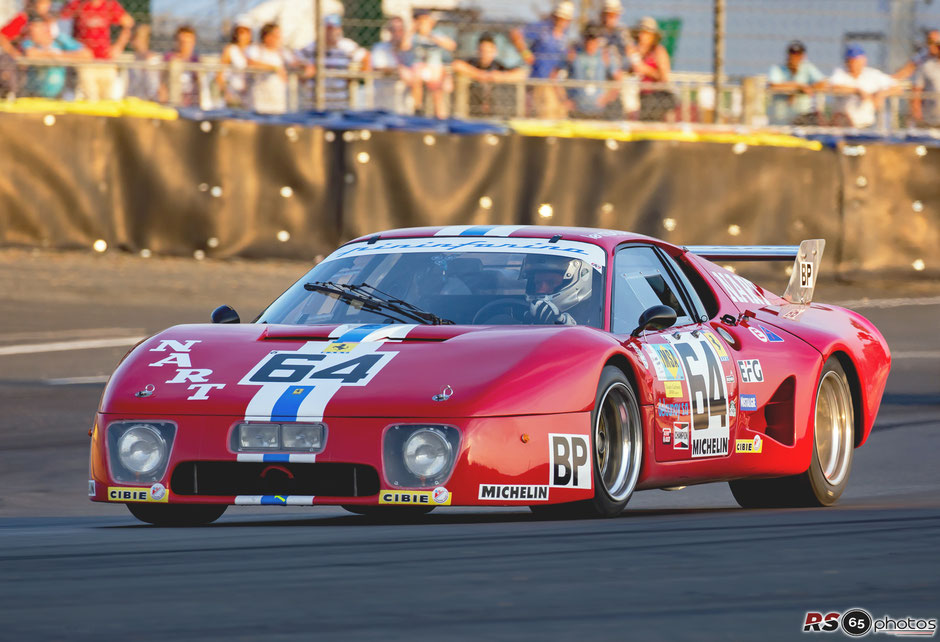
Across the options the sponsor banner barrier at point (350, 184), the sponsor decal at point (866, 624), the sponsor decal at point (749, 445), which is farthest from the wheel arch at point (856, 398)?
the sponsor banner barrier at point (350, 184)

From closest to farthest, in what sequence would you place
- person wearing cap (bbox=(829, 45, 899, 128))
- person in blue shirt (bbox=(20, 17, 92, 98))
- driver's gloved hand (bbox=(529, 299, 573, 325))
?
driver's gloved hand (bbox=(529, 299, 573, 325)) → person in blue shirt (bbox=(20, 17, 92, 98)) → person wearing cap (bbox=(829, 45, 899, 128))

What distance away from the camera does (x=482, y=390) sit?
19.4 feet

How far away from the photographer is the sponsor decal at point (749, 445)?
23.5ft

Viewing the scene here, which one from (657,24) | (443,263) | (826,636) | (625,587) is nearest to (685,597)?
(625,587)

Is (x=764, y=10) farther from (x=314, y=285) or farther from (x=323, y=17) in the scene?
(x=314, y=285)

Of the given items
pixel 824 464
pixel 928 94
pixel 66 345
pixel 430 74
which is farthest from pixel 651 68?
pixel 824 464

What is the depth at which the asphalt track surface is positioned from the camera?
13.0ft

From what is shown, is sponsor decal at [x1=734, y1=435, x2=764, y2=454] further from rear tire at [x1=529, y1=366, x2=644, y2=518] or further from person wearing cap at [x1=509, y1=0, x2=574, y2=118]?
person wearing cap at [x1=509, y1=0, x2=574, y2=118]

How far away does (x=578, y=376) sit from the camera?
20.0 feet

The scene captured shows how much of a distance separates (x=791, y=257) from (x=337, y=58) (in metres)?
9.47

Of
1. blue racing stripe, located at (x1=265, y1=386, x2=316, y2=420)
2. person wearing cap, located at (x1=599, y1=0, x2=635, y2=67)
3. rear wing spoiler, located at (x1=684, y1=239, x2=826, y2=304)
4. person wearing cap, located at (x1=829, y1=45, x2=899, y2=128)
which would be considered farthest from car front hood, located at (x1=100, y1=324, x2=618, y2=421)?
person wearing cap, located at (x1=829, y1=45, x2=899, y2=128)

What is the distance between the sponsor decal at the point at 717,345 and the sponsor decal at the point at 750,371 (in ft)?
0.28

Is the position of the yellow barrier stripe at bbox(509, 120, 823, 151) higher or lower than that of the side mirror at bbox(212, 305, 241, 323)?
higher

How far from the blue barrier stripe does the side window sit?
0.91m
